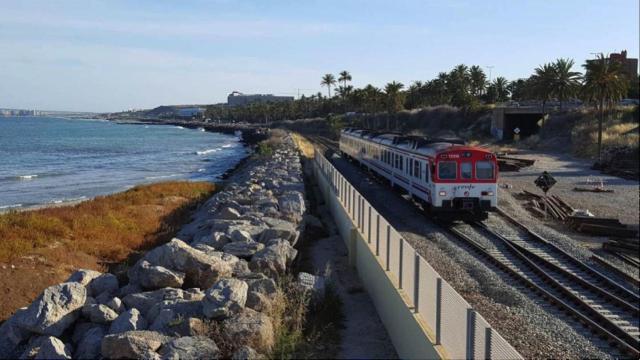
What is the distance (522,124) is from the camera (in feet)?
261

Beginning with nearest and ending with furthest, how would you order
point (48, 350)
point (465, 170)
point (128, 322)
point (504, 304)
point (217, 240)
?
point (48, 350), point (128, 322), point (504, 304), point (217, 240), point (465, 170)

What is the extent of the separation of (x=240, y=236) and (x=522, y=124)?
71.1 metres

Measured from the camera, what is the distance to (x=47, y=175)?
62.6 m

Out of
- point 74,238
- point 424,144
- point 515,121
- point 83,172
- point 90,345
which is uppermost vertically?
point 515,121

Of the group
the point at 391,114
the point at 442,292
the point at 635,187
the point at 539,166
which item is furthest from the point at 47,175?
the point at 391,114

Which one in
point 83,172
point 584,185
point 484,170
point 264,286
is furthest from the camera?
point 83,172

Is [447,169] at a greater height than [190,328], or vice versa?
[447,169]

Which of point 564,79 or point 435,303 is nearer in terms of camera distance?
point 435,303

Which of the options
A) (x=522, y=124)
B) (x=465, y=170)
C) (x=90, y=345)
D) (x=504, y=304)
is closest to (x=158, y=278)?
(x=90, y=345)

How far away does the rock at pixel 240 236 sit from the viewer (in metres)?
15.1

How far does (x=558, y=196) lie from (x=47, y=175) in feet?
169

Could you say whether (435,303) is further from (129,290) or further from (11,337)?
(11,337)

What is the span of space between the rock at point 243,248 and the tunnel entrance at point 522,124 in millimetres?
68061

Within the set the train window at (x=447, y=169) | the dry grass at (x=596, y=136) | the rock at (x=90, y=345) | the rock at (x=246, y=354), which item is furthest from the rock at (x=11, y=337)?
the dry grass at (x=596, y=136)
